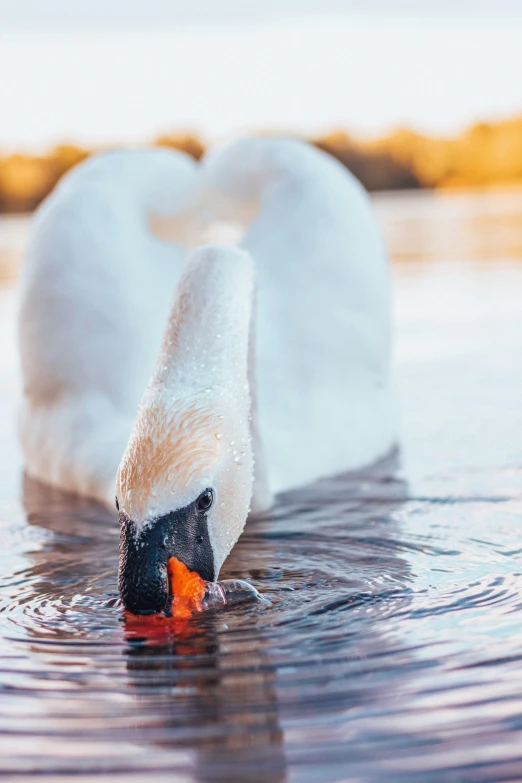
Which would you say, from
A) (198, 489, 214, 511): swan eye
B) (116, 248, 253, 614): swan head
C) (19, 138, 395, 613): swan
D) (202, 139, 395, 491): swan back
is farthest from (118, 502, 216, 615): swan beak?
(202, 139, 395, 491): swan back

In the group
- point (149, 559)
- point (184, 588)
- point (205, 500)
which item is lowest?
point (184, 588)

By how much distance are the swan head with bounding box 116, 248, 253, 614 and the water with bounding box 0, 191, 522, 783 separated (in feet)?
0.90

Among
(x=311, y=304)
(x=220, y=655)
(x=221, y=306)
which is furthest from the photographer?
(x=311, y=304)

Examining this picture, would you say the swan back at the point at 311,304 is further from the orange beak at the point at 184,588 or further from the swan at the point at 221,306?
the orange beak at the point at 184,588

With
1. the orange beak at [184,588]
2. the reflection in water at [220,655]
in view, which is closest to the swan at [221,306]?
the reflection in water at [220,655]

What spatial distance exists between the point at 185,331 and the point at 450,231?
2012 centimetres

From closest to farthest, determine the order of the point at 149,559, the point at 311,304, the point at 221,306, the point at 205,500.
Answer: the point at 149,559 → the point at 205,500 → the point at 221,306 → the point at 311,304

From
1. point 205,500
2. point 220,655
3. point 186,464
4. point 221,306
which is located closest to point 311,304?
point 221,306

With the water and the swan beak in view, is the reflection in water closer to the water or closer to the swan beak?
the water

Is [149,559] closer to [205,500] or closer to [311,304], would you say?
[205,500]

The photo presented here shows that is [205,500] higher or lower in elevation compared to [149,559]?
higher

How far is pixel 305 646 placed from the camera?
14.6 ft

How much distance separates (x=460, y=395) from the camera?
30.1ft

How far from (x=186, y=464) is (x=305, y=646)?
65 cm
